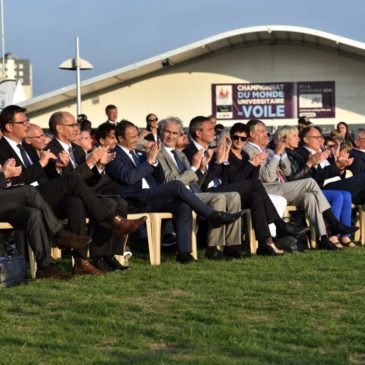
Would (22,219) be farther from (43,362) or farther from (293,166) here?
(293,166)

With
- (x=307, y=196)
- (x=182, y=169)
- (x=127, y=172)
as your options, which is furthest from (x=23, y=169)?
(x=307, y=196)

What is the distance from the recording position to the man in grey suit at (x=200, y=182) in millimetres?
10586

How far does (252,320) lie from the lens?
6.49 meters

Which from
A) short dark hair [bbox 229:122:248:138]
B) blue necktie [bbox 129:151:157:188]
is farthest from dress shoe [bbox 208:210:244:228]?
short dark hair [bbox 229:122:248:138]

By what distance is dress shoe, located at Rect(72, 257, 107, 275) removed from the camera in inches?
356

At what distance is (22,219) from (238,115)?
21875 millimetres

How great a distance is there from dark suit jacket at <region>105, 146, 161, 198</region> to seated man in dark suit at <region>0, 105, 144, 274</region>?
84 centimetres

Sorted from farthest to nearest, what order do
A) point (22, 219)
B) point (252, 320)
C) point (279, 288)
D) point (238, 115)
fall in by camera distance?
1. point (238, 115)
2. point (22, 219)
3. point (279, 288)
4. point (252, 320)

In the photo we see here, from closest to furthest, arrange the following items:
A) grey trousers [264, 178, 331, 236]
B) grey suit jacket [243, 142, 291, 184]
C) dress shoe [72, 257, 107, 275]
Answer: dress shoe [72, 257, 107, 275]
grey trousers [264, 178, 331, 236]
grey suit jacket [243, 142, 291, 184]

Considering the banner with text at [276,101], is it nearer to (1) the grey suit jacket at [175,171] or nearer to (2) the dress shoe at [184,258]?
(1) the grey suit jacket at [175,171]

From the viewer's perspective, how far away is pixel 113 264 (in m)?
9.56

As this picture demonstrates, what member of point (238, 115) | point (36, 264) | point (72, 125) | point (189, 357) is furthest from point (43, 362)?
point (238, 115)

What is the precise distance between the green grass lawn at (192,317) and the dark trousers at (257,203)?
3.87ft

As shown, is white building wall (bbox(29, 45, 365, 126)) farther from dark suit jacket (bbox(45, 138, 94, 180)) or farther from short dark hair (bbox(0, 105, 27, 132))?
short dark hair (bbox(0, 105, 27, 132))
